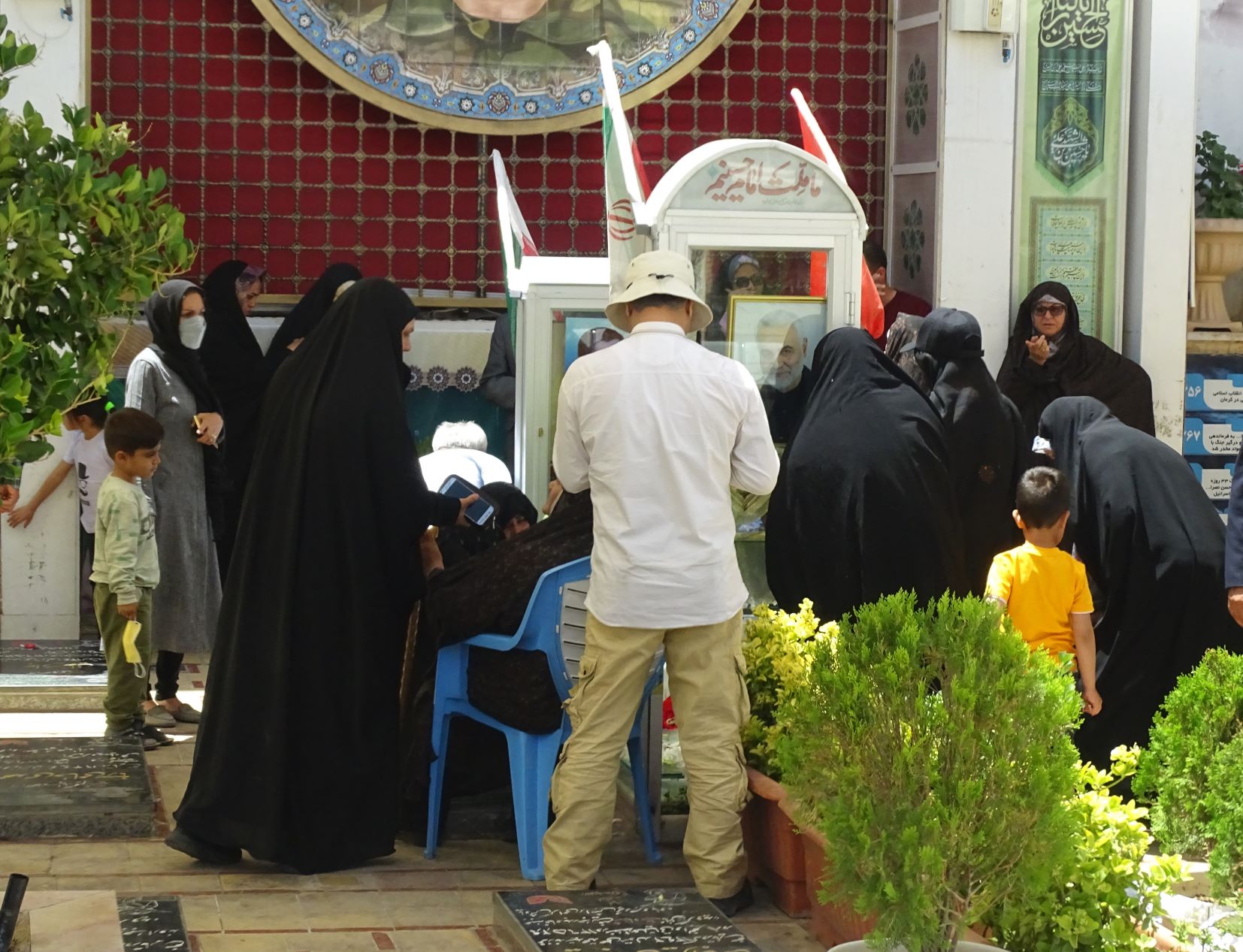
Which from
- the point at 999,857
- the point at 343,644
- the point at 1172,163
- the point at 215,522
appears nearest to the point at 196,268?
the point at 215,522

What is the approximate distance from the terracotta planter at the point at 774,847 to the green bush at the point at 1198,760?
0.76 meters

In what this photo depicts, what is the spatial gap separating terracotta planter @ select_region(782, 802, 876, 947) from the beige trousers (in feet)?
0.56

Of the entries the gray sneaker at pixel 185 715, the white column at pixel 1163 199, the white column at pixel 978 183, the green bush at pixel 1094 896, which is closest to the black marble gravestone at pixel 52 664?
the gray sneaker at pixel 185 715

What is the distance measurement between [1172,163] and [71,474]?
4851mm

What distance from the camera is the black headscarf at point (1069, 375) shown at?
296 inches

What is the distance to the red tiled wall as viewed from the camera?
299 inches

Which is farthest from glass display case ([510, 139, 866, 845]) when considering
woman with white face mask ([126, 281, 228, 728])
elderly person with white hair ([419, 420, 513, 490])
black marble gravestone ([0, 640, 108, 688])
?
black marble gravestone ([0, 640, 108, 688])

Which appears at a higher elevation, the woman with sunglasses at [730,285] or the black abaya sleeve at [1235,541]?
the woman with sunglasses at [730,285]

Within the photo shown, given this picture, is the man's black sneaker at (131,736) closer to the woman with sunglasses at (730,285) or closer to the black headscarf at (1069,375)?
the woman with sunglasses at (730,285)

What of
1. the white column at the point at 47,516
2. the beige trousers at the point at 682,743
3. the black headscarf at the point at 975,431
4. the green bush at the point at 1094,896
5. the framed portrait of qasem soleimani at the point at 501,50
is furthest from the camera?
the framed portrait of qasem soleimani at the point at 501,50

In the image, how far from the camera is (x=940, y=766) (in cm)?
308

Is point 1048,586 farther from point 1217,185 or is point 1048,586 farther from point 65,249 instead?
point 1217,185

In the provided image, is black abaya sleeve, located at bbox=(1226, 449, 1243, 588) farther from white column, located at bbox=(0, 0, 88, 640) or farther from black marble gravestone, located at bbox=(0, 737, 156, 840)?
white column, located at bbox=(0, 0, 88, 640)

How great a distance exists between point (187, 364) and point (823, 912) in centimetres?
328
